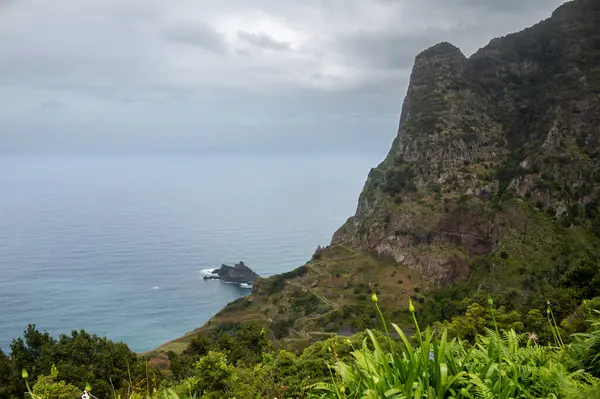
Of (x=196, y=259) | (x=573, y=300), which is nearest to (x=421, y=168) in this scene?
(x=573, y=300)

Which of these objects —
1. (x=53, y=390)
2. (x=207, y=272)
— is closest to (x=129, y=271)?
(x=207, y=272)

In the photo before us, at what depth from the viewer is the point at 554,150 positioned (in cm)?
6769

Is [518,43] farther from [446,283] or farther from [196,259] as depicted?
[196,259]

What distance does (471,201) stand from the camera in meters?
68.9

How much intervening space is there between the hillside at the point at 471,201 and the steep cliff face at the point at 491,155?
20 cm

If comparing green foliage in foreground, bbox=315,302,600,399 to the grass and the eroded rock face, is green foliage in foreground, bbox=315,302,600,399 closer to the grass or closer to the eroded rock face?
the grass

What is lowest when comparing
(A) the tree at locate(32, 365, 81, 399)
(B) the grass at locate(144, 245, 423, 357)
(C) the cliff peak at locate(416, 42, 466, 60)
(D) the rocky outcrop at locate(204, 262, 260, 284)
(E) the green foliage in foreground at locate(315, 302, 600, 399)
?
(D) the rocky outcrop at locate(204, 262, 260, 284)

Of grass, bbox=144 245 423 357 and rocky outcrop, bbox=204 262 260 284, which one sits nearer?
grass, bbox=144 245 423 357

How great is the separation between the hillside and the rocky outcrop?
136 ft

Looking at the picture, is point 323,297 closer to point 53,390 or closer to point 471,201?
point 471,201

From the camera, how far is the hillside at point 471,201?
56.1 meters

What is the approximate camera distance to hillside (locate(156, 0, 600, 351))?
56125mm

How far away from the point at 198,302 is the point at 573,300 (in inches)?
3507

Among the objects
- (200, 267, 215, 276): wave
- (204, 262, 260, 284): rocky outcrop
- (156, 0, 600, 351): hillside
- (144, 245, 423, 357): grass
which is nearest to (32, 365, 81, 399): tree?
(156, 0, 600, 351): hillside
